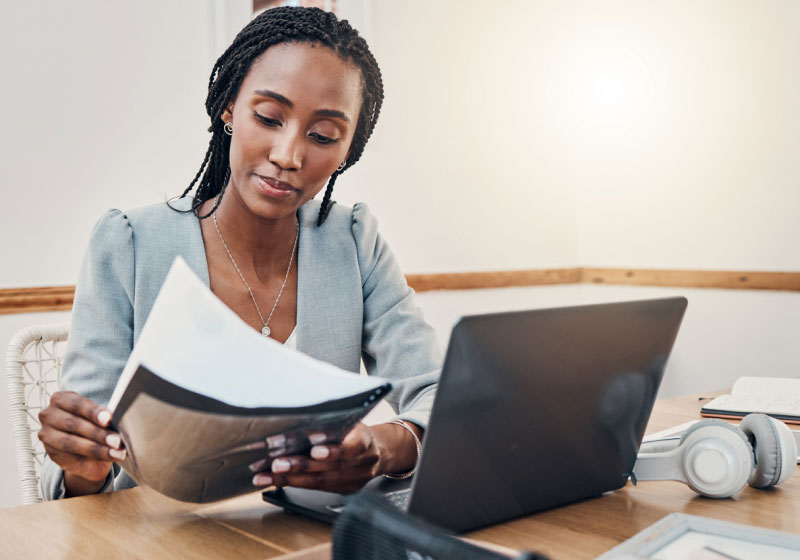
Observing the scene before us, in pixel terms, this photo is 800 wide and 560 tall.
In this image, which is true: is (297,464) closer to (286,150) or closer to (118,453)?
(118,453)

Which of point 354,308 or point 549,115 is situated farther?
point 549,115

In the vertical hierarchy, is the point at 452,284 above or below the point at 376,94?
below

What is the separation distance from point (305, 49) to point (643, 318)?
680 millimetres

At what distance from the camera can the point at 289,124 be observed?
1.15 meters

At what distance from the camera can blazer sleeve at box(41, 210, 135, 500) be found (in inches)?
39.7

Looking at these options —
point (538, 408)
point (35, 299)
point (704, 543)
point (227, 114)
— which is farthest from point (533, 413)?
point (35, 299)

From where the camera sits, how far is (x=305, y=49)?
1.18 meters

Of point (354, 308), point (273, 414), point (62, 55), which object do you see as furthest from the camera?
point (62, 55)

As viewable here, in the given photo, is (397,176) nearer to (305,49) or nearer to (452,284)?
(452,284)

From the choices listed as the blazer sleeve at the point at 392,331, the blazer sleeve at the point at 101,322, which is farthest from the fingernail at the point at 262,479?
the blazer sleeve at the point at 392,331

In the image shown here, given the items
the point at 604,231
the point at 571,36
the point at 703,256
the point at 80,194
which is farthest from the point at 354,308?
the point at 571,36

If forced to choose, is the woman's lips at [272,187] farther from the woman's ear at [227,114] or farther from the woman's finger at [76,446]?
the woman's finger at [76,446]

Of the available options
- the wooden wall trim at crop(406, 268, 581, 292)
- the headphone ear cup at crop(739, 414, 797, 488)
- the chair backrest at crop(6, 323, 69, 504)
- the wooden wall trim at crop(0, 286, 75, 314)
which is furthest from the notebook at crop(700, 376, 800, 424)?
the wooden wall trim at crop(0, 286, 75, 314)

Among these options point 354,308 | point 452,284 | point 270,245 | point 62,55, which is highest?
point 62,55
